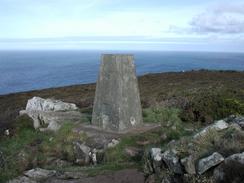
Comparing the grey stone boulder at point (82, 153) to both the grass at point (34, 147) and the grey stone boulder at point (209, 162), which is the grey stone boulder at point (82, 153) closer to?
the grass at point (34, 147)

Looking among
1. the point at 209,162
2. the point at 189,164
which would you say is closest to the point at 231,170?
the point at 209,162

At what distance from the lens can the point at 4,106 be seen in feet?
101

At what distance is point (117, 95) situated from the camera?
1300 cm

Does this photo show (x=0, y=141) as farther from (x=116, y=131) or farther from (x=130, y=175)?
(x=130, y=175)

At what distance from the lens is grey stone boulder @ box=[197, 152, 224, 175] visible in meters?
7.58

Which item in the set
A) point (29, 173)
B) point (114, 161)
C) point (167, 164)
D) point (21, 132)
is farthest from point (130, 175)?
point (21, 132)

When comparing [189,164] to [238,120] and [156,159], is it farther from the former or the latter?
[238,120]

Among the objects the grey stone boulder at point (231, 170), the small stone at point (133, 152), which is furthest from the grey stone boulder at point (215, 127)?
the grey stone boulder at point (231, 170)

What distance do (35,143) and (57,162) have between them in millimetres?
2011

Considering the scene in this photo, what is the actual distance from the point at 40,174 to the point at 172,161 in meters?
3.52

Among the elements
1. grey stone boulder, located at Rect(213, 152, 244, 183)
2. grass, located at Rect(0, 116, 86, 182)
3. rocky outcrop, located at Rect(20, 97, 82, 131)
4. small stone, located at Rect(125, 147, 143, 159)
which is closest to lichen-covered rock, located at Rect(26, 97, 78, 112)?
rocky outcrop, located at Rect(20, 97, 82, 131)

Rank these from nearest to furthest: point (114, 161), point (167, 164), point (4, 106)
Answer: point (167, 164)
point (114, 161)
point (4, 106)

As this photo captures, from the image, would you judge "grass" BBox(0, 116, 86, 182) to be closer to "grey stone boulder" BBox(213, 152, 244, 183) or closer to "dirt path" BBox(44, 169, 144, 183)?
"dirt path" BBox(44, 169, 144, 183)

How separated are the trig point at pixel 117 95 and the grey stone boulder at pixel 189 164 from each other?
16.8 feet
